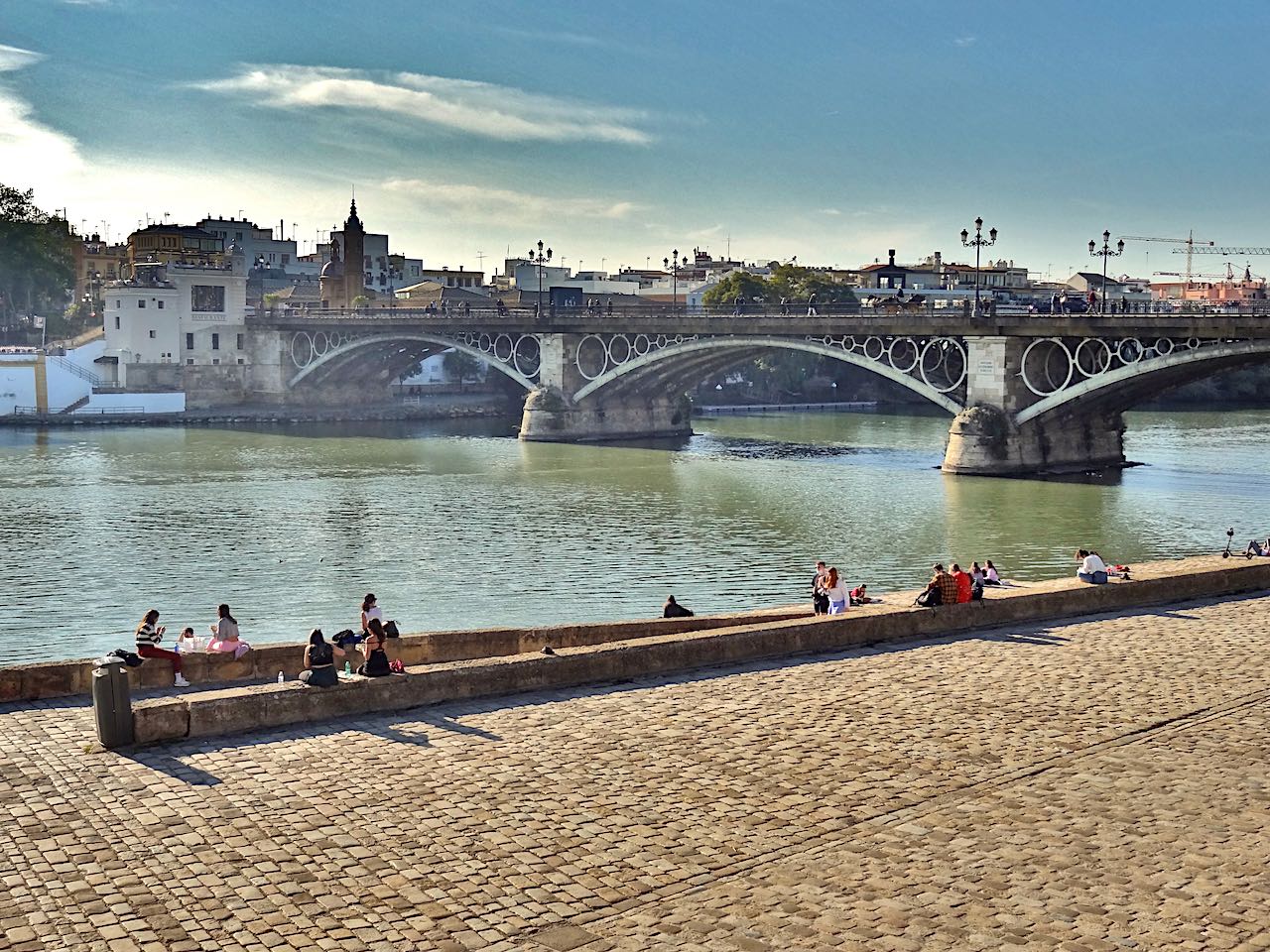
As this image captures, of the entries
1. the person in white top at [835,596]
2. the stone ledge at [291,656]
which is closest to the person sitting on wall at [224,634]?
the stone ledge at [291,656]

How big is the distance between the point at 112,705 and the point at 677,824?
5309 millimetres

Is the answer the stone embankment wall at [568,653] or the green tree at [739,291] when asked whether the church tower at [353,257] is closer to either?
the green tree at [739,291]

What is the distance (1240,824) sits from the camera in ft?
39.1

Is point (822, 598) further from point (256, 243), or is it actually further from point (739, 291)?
point (256, 243)

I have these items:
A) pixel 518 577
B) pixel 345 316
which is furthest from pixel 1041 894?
pixel 345 316

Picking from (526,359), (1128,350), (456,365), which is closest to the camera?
(1128,350)

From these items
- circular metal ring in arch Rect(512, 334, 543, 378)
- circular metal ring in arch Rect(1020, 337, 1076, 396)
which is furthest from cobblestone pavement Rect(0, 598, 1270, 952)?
circular metal ring in arch Rect(512, 334, 543, 378)

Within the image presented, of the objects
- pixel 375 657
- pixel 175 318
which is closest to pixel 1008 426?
pixel 375 657

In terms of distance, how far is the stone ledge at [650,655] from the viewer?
14.0 metres

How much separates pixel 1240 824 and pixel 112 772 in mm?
9421

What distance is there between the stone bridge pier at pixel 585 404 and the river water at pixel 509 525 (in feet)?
12.8

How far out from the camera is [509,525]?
42906 millimetres

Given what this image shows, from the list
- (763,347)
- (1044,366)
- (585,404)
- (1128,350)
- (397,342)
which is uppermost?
(397,342)

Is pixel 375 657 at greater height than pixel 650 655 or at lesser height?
greater
